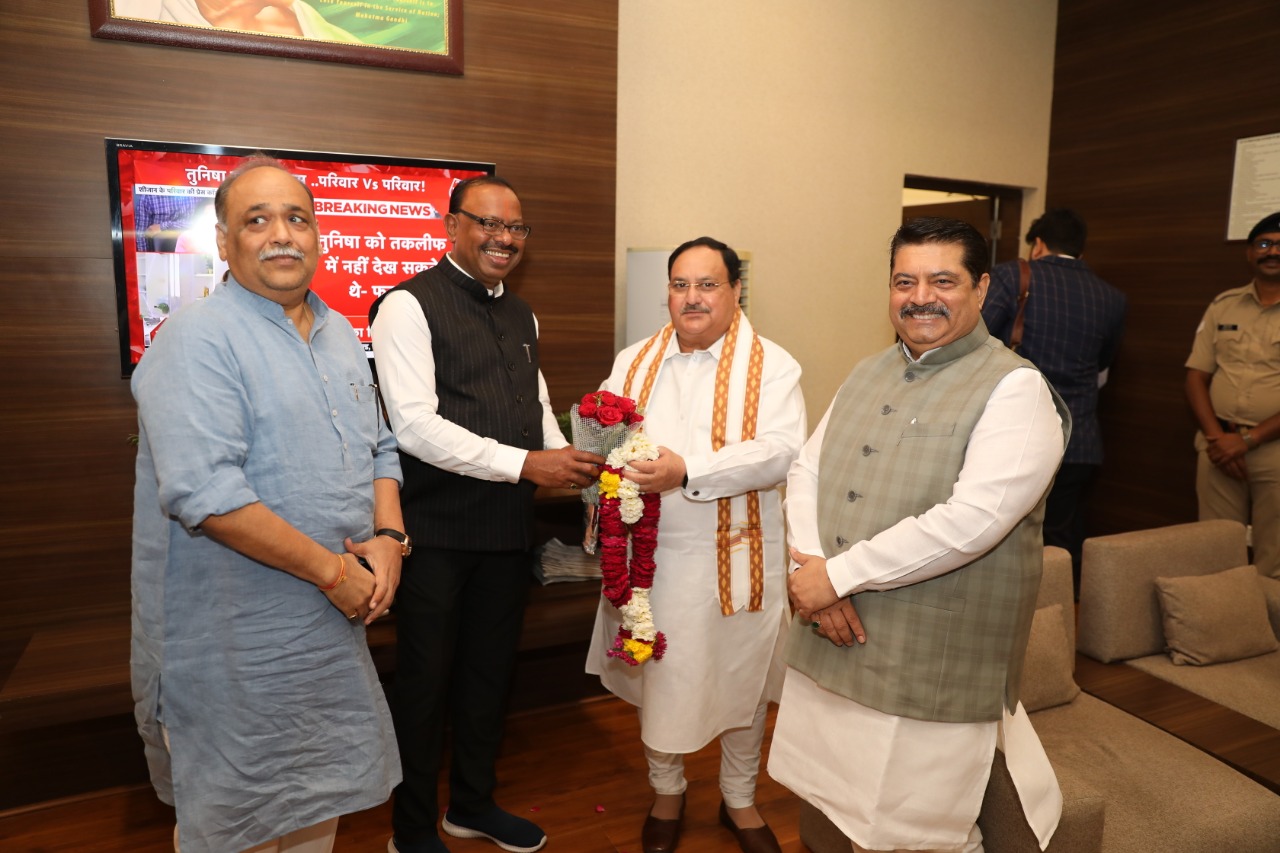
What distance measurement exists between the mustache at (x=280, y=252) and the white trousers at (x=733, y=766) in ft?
5.65

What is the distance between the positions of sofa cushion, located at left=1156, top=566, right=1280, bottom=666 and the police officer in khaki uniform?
3.58ft

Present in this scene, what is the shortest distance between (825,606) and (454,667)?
49.4 inches

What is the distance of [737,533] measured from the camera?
244 centimetres

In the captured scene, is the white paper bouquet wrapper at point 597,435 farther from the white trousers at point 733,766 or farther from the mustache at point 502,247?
the white trousers at point 733,766

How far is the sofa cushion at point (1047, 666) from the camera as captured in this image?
2.68 m

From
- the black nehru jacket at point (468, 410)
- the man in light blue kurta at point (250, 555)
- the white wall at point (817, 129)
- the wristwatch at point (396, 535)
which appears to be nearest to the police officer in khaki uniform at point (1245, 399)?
the white wall at point (817, 129)

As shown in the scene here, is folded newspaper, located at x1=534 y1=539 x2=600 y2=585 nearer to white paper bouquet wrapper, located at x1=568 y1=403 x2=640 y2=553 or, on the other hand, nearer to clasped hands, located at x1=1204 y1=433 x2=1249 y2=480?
white paper bouquet wrapper, located at x1=568 y1=403 x2=640 y2=553

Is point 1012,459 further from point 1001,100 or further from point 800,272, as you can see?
point 1001,100

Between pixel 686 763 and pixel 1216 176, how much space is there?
4.10m

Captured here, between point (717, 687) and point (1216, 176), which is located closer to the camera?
point (717, 687)

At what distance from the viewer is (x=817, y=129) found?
183 inches

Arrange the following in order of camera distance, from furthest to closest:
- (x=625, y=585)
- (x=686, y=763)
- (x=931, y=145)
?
→ (x=931, y=145), (x=686, y=763), (x=625, y=585)

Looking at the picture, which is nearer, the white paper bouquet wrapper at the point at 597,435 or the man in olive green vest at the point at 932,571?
the man in olive green vest at the point at 932,571

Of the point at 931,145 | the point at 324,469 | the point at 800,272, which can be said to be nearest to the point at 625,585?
the point at 324,469
